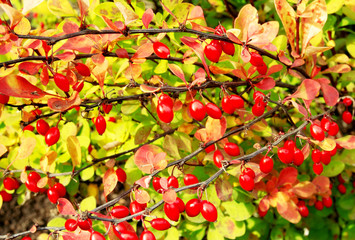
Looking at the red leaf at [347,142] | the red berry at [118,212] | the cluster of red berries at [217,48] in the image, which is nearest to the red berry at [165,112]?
the cluster of red berries at [217,48]

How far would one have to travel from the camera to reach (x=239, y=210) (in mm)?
1290

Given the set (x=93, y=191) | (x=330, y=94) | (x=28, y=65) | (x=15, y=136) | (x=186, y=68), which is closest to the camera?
(x=28, y=65)

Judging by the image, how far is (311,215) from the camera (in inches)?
67.6

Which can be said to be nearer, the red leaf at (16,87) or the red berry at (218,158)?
the red leaf at (16,87)

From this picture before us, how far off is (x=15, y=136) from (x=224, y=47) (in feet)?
4.26

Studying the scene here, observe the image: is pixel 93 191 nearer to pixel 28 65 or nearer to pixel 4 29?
pixel 28 65

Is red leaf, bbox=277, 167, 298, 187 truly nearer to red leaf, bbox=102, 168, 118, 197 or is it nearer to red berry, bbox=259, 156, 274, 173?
red berry, bbox=259, 156, 274, 173

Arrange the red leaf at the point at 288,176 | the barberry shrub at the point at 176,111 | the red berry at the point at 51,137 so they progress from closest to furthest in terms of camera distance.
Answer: the barberry shrub at the point at 176,111 < the red berry at the point at 51,137 < the red leaf at the point at 288,176

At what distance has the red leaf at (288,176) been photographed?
4.08 ft

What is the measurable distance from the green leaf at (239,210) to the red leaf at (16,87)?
0.85 metres

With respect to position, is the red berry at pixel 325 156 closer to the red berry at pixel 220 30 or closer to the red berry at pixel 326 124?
the red berry at pixel 326 124

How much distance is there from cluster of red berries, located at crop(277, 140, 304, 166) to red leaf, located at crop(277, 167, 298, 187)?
0.28 m

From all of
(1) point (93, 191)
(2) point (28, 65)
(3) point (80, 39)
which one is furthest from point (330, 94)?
(1) point (93, 191)

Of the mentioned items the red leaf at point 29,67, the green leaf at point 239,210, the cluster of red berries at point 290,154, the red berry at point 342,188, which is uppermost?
the red leaf at point 29,67
